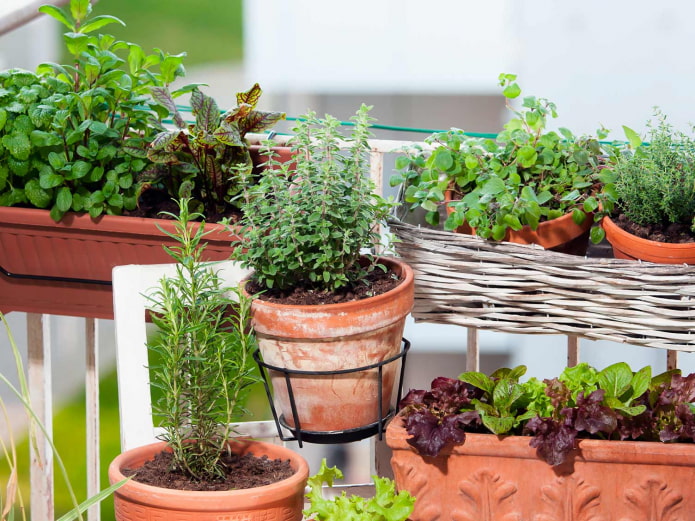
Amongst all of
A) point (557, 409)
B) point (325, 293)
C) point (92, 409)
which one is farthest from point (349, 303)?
point (92, 409)

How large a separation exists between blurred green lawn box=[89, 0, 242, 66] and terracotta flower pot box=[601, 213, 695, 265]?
4.14m

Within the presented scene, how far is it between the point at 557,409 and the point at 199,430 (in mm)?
454

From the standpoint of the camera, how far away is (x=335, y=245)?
108cm

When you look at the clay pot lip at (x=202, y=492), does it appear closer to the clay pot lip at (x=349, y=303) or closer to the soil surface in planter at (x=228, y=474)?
the soil surface in planter at (x=228, y=474)

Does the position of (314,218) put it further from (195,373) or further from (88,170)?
A: (88,170)

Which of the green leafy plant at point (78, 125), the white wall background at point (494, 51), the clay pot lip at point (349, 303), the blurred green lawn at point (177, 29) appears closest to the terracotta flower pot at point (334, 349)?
the clay pot lip at point (349, 303)

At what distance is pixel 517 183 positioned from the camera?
1.23 meters

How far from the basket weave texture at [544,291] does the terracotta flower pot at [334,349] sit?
10 cm

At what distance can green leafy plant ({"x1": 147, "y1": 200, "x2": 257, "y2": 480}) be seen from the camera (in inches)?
38.8

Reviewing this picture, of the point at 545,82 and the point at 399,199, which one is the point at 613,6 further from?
the point at 399,199

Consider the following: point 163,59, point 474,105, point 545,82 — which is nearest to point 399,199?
point 163,59

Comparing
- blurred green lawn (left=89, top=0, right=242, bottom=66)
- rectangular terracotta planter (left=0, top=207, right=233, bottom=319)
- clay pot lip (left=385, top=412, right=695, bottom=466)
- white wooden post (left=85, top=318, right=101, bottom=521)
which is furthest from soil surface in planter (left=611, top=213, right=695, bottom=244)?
blurred green lawn (left=89, top=0, right=242, bottom=66)

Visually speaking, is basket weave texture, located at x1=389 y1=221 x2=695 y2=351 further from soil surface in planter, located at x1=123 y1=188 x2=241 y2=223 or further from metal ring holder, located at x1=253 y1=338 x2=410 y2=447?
soil surface in planter, located at x1=123 y1=188 x2=241 y2=223

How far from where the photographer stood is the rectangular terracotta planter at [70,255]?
1.33 m
